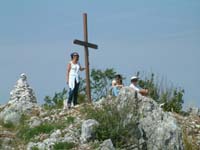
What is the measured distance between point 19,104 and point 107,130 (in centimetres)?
499

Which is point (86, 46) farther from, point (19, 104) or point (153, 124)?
point (153, 124)

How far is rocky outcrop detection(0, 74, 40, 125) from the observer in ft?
58.7

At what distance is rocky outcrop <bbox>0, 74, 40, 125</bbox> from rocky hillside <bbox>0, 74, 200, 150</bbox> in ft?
1.62

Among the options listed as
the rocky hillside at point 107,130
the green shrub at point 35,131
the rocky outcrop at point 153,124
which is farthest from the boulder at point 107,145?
the green shrub at point 35,131

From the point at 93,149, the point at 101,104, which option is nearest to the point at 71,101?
the point at 101,104

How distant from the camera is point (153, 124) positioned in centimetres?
1551

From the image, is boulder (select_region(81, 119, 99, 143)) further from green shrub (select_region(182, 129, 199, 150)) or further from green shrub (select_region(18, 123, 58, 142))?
green shrub (select_region(182, 129, 199, 150))

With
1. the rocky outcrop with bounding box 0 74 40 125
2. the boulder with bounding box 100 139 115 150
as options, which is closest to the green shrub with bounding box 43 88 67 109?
the rocky outcrop with bounding box 0 74 40 125

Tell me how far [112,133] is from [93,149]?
78cm

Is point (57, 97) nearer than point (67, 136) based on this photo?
No

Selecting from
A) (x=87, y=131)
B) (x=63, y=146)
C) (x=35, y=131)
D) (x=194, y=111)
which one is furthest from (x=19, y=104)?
(x=194, y=111)

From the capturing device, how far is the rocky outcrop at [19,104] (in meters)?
17.9

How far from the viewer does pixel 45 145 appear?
47.8 ft

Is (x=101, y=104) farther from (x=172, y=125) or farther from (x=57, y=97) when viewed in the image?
(x=57, y=97)
